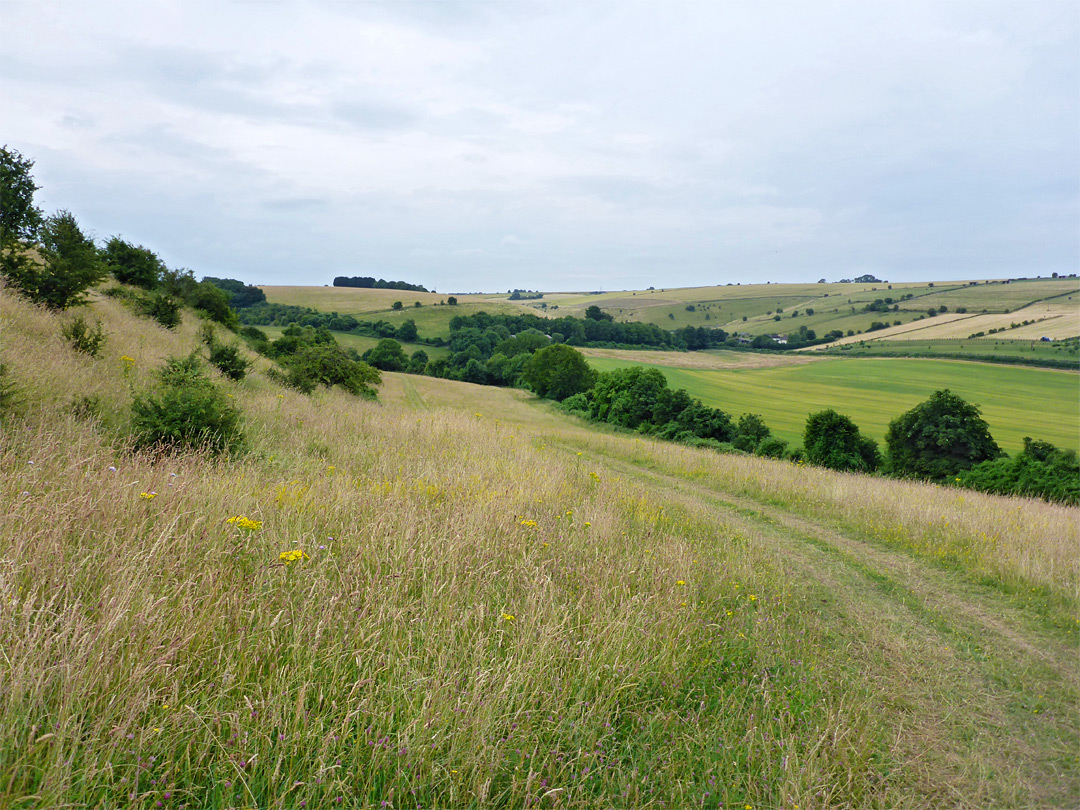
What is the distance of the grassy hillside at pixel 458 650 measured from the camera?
8.32 ft

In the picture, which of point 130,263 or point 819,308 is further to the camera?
point 819,308

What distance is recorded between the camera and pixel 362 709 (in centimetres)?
286

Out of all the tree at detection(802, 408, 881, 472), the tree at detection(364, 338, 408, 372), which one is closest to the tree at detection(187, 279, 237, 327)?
the tree at detection(802, 408, 881, 472)

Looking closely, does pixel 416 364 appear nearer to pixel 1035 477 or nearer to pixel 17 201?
pixel 17 201

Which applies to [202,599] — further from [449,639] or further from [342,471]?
[342,471]

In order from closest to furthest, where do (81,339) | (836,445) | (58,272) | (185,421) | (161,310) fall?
(185,421) < (81,339) < (58,272) < (161,310) < (836,445)

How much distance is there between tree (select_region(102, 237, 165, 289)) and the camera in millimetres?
28391

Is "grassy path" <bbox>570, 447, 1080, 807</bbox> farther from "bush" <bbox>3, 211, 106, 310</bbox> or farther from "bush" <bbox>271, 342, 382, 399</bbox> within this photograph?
"bush" <bbox>271, 342, 382, 399</bbox>

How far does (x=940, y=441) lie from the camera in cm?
3114

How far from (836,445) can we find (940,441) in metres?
5.51

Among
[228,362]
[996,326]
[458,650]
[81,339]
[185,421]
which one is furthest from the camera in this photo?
[996,326]

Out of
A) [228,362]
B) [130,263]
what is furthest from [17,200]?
[130,263]

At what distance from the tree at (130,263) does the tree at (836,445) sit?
39.6 meters

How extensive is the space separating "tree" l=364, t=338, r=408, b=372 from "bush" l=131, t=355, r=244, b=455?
70.4m
